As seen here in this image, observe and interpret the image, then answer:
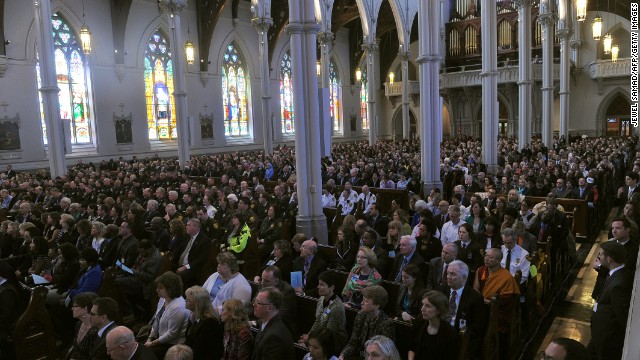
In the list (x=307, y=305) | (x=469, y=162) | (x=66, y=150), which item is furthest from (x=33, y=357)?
(x=469, y=162)

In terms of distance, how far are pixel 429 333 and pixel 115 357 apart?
2.43m

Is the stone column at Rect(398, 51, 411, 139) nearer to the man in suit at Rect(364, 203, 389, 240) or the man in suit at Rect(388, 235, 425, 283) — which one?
the man in suit at Rect(364, 203, 389, 240)

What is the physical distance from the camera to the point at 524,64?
19.7 metres

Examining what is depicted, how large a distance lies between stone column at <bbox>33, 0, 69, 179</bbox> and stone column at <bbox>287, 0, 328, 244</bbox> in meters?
10.5

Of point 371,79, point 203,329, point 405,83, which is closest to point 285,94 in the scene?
point 371,79

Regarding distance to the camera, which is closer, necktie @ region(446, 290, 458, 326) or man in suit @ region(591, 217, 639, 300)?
necktie @ region(446, 290, 458, 326)

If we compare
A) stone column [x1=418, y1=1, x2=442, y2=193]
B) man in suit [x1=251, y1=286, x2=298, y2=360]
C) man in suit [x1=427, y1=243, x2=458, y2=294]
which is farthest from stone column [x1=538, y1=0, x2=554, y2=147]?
man in suit [x1=251, y1=286, x2=298, y2=360]

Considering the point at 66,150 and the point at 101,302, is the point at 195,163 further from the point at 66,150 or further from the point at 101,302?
the point at 101,302

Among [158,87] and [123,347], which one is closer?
[123,347]

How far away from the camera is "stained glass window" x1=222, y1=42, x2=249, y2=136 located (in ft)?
99.1

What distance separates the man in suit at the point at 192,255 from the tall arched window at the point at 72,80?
18.6 metres

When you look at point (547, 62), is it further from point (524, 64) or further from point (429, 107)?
point (429, 107)

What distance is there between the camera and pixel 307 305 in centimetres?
512

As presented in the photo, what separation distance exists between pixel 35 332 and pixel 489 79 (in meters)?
14.9
